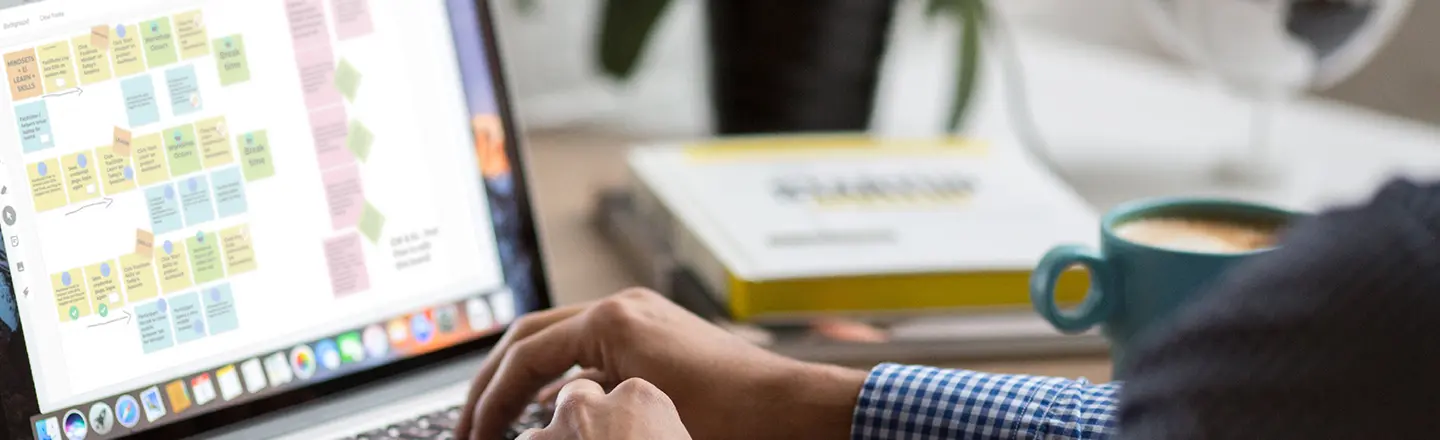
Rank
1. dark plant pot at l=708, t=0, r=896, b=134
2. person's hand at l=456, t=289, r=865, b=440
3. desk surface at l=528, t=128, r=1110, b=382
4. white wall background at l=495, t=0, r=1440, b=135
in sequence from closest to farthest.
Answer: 1. person's hand at l=456, t=289, r=865, b=440
2. desk surface at l=528, t=128, r=1110, b=382
3. dark plant pot at l=708, t=0, r=896, b=134
4. white wall background at l=495, t=0, r=1440, b=135

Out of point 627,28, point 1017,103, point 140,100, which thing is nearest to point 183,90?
point 140,100

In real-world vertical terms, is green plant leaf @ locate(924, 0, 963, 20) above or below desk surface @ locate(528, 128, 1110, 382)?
above

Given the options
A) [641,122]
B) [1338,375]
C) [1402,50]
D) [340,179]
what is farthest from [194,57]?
[1402,50]

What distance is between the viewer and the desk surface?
75 centimetres

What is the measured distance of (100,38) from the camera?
558 millimetres

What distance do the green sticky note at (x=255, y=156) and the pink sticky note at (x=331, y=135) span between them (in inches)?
0.9

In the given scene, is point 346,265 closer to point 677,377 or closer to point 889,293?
point 677,377

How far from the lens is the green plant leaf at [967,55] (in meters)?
1.01

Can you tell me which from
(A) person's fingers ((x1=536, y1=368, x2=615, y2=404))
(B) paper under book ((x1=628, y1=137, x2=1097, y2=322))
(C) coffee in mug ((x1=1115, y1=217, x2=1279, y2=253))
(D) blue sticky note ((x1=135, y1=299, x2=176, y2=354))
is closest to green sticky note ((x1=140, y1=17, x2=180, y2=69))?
(D) blue sticky note ((x1=135, y1=299, x2=176, y2=354))

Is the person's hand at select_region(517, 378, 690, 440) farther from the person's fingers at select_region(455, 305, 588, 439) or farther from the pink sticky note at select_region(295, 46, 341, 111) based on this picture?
the pink sticky note at select_region(295, 46, 341, 111)

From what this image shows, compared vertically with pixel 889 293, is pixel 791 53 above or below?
above

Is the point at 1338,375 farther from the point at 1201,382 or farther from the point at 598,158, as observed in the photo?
the point at 598,158

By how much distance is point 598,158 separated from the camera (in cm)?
113

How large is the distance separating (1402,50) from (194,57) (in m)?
1.20
